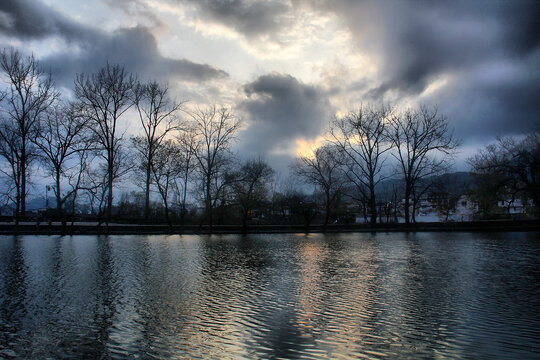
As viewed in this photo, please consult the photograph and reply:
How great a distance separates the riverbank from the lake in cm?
1921

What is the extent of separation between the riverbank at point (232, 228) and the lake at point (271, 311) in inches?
756

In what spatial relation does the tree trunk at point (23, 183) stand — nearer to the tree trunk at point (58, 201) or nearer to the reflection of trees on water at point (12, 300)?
the tree trunk at point (58, 201)

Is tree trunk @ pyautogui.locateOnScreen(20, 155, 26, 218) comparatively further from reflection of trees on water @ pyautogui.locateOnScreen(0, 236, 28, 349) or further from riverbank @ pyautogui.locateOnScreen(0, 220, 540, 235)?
reflection of trees on water @ pyautogui.locateOnScreen(0, 236, 28, 349)

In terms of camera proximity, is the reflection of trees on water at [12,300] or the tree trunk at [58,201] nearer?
the reflection of trees on water at [12,300]

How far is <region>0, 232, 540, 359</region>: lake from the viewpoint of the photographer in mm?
5281

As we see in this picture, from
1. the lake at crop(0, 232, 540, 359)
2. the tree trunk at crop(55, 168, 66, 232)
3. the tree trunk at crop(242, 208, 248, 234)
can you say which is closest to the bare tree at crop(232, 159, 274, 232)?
the tree trunk at crop(242, 208, 248, 234)

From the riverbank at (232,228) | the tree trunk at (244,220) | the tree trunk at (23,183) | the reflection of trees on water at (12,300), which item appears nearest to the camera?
the reflection of trees on water at (12,300)

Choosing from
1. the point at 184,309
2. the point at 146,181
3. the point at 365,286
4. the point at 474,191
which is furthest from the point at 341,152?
the point at 184,309

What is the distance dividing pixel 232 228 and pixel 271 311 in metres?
30.2

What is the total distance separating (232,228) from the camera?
3728cm

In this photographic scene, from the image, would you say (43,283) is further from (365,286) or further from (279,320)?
(365,286)

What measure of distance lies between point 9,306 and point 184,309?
368 centimetres

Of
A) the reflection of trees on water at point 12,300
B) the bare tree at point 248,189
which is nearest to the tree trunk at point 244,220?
the bare tree at point 248,189

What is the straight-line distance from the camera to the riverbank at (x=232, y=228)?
31078 mm
